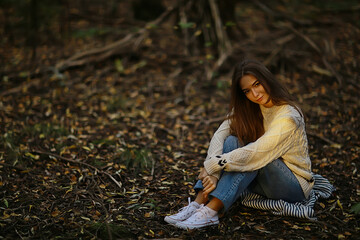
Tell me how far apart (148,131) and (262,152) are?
207 centimetres

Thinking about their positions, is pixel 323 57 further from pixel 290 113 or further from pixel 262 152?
pixel 262 152

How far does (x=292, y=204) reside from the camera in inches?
103

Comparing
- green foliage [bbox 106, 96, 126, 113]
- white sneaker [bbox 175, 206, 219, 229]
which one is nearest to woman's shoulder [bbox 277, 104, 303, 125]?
white sneaker [bbox 175, 206, 219, 229]

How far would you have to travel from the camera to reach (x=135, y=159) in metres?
3.60

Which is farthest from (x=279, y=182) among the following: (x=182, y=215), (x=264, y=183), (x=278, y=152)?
(x=182, y=215)

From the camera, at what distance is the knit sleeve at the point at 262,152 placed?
8.21 feet

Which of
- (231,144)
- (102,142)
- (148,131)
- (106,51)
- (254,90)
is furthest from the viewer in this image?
(106,51)

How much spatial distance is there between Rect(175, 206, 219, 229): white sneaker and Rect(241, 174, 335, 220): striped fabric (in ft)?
1.16

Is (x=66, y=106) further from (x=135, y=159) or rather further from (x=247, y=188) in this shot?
(x=247, y=188)

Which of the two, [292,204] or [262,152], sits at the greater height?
[262,152]

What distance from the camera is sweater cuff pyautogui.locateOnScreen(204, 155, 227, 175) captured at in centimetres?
252

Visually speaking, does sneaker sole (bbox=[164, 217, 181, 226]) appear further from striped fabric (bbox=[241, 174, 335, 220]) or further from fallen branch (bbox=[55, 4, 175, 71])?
fallen branch (bbox=[55, 4, 175, 71])

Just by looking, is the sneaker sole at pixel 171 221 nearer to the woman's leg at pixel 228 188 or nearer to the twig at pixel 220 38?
the woman's leg at pixel 228 188

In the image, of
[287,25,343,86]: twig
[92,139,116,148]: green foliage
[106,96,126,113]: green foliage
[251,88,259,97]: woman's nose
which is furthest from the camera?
[287,25,343,86]: twig
